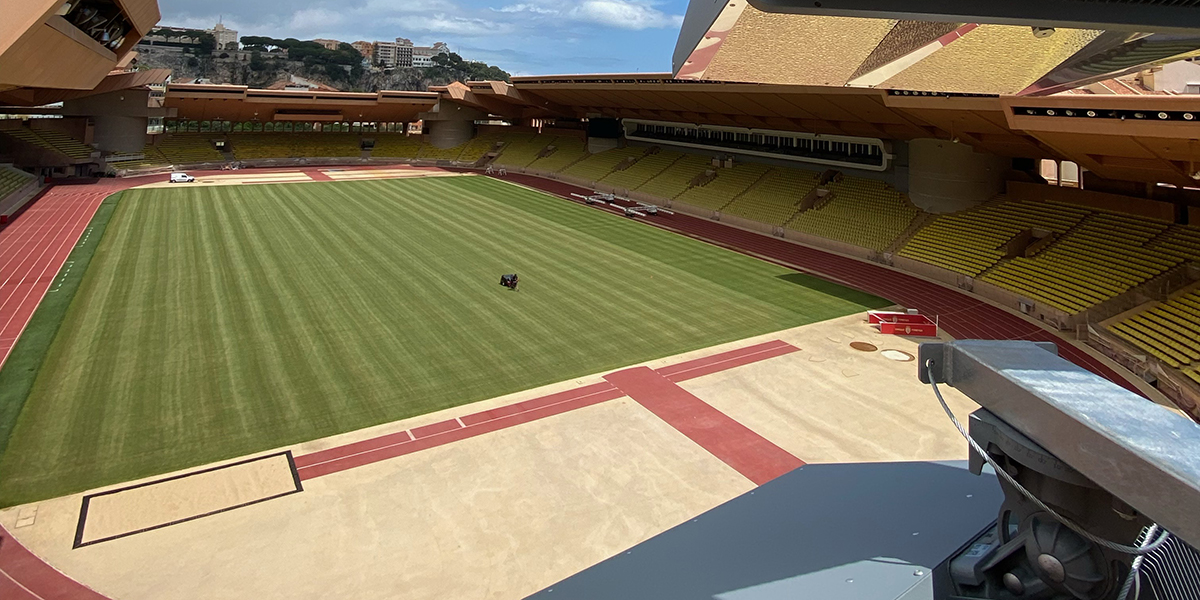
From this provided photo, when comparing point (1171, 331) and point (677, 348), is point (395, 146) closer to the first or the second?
point (677, 348)

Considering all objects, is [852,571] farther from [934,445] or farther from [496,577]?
[934,445]

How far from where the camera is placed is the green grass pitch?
14.8 m

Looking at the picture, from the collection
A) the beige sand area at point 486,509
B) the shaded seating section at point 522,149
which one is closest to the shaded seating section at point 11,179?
the shaded seating section at point 522,149

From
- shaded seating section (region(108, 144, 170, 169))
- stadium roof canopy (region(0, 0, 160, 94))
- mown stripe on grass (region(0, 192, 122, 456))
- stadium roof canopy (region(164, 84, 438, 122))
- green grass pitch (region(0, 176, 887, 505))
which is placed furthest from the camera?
stadium roof canopy (region(164, 84, 438, 122))

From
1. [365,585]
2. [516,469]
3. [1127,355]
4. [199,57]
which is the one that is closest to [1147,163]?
[1127,355]

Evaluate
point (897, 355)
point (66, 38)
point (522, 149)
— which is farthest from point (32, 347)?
point (522, 149)

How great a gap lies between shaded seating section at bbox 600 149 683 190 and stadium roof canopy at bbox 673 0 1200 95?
45.5 m

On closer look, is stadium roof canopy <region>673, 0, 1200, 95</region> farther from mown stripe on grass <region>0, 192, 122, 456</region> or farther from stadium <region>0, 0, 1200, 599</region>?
mown stripe on grass <region>0, 192, 122, 456</region>

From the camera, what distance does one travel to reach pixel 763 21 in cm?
486

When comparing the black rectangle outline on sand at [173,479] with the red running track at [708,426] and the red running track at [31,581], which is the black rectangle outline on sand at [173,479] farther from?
the red running track at [708,426]

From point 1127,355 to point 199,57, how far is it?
203897 mm

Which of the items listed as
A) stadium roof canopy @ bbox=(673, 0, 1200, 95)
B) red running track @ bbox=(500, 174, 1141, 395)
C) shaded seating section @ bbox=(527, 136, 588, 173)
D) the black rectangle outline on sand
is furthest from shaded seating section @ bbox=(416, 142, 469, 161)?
stadium roof canopy @ bbox=(673, 0, 1200, 95)

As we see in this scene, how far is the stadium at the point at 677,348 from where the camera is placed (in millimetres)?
5699

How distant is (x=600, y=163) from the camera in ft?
193
